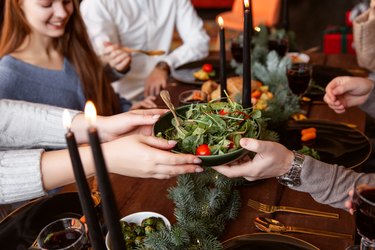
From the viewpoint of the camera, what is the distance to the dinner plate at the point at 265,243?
990mm

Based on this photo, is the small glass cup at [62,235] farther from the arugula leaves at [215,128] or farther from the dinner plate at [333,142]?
the dinner plate at [333,142]

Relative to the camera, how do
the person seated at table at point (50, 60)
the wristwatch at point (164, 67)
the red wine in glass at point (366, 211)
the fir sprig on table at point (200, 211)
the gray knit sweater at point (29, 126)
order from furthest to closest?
1. the wristwatch at point (164, 67)
2. the person seated at table at point (50, 60)
3. the gray knit sweater at point (29, 126)
4. the fir sprig on table at point (200, 211)
5. the red wine in glass at point (366, 211)

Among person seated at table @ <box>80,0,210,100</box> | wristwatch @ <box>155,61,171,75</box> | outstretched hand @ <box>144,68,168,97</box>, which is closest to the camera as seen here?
outstretched hand @ <box>144,68,168,97</box>

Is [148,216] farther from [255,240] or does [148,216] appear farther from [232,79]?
[232,79]

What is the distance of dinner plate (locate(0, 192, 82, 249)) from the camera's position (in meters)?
1.08

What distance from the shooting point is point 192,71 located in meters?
2.28

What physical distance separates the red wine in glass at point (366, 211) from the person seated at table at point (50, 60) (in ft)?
4.08

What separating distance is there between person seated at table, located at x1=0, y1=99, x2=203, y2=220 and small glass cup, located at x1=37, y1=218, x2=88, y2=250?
22 centimetres

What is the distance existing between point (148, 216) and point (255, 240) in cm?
29

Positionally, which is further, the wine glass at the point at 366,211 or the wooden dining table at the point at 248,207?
the wooden dining table at the point at 248,207

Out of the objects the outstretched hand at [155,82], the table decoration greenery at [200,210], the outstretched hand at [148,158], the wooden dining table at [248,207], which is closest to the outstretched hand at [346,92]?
the table decoration greenery at [200,210]

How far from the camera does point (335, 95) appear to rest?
163cm

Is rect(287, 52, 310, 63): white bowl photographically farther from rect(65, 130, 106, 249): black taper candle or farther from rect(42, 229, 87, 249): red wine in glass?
rect(65, 130, 106, 249): black taper candle

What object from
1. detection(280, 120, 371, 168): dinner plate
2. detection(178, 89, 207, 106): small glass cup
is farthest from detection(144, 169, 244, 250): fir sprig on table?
detection(178, 89, 207, 106): small glass cup
